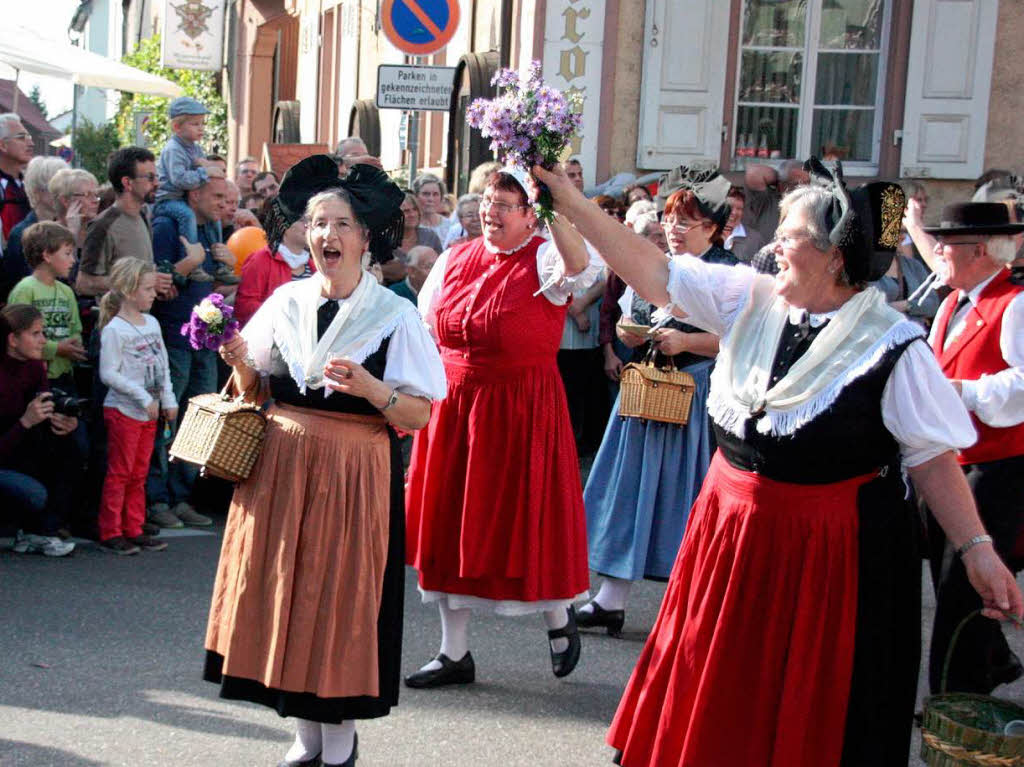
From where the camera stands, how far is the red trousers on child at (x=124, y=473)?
24.3 feet

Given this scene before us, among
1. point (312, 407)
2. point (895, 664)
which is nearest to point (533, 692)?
point (312, 407)

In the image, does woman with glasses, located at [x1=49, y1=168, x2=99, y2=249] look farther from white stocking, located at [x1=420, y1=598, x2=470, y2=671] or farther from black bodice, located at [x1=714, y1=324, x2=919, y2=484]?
black bodice, located at [x1=714, y1=324, x2=919, y2=484]

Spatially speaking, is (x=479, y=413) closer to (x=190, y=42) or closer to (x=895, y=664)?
(x=895, y=664)

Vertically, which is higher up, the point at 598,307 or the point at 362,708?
the point at 598,307

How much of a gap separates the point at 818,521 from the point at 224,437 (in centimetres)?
179

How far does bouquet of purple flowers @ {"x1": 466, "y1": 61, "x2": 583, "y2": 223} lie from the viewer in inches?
142

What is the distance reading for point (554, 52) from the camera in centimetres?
1228

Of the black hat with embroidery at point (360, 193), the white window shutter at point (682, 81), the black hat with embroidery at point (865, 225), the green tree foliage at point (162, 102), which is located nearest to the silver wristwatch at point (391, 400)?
the black hat with embroidery at point (360, 193)

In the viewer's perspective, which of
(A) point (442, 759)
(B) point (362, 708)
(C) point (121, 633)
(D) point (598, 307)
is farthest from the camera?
(D) point (598, 307)

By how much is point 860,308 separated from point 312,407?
1.71 meters

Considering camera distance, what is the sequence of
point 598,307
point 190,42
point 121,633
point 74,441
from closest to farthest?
point 121,633 → point 74,441 → point 598,307 → point 190,42

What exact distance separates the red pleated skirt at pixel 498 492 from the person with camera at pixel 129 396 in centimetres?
254

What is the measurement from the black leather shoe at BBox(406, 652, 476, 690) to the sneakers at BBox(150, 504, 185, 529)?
117 inches

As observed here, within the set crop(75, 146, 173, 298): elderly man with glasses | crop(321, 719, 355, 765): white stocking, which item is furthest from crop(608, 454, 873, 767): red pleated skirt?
crop(75, 146, 173, 298): elderly man with glasses
